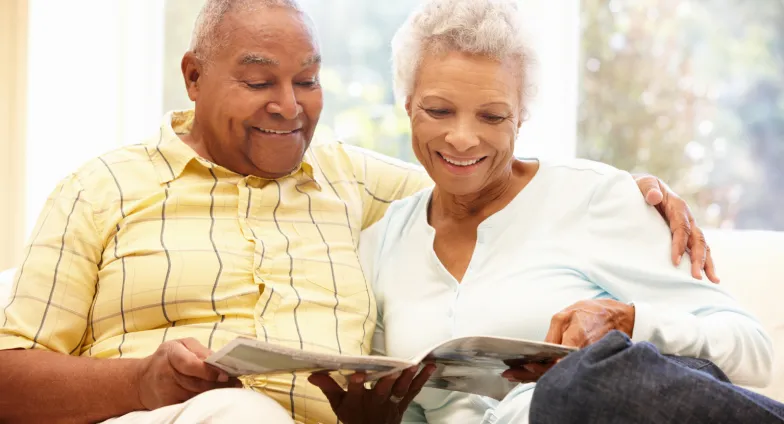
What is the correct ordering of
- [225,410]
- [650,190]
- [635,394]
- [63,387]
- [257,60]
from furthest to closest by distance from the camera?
[257,60] → [650,190] → [63,387] → [225,410] → [635,394]

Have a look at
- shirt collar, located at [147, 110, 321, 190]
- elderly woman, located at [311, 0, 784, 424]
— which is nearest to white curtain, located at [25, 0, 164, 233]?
shirt collar, located at [147, 110, 321, 190]

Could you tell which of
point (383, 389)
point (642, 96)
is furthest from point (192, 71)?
point (642, 96)

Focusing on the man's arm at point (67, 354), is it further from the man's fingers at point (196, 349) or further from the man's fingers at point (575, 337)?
the man's fingers at point (575, 337)

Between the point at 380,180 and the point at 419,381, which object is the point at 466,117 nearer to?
the point at 380,180

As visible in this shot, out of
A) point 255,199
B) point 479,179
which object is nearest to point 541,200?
point 479,179

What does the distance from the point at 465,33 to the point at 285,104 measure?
0.39 metres

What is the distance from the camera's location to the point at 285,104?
1774 mm

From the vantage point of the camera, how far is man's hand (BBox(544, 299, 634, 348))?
4.59ft

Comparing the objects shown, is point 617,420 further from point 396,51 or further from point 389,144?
point 389,144

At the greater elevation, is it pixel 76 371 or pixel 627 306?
pixel 627 306

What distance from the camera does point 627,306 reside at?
1.47 meters

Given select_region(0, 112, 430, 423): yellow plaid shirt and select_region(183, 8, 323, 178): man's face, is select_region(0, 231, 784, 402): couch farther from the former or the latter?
select_region(183, 8, 323, 178): man's face

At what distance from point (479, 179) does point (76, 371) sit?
2.65ft

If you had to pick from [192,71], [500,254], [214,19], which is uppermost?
[214,19]
